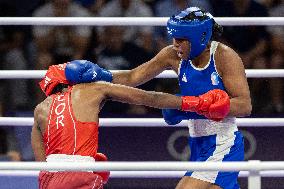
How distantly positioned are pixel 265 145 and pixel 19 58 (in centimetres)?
162

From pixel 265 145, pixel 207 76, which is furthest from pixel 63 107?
pixel 265 145

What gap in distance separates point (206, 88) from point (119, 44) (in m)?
1.33

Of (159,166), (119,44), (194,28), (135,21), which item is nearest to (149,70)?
(135,21)

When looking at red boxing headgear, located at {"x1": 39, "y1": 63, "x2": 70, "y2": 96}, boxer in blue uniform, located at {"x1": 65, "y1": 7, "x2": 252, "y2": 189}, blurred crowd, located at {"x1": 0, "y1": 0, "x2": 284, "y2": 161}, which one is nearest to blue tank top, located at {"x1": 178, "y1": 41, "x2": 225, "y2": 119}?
Result: boxer in blue uniform, located at {"x1": 65, "y1": 7, "x2": 252, "y2": 189}

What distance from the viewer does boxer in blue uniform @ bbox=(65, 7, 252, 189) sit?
10.7 ft

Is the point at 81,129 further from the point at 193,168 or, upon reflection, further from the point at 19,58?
the point at 19,58

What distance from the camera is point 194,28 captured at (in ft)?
10.7

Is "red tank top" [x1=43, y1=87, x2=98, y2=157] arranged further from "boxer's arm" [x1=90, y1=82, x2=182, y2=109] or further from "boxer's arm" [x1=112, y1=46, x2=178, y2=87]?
"boxer's arm" [x1=112, y1=46, x2=178, y2=87]

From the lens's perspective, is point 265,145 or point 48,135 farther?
point 265,145

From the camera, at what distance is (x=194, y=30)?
10.7 feet

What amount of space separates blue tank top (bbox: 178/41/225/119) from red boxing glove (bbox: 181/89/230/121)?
0.50 ft

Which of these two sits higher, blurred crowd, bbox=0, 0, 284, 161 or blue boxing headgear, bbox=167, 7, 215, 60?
blue boxing headgear, bbox=167, 7, 215, 60

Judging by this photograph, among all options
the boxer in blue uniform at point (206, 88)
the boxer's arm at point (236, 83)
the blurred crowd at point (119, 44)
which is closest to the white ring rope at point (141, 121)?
the boxer in blue uniform at point (206, 88)

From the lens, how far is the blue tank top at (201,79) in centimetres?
337
